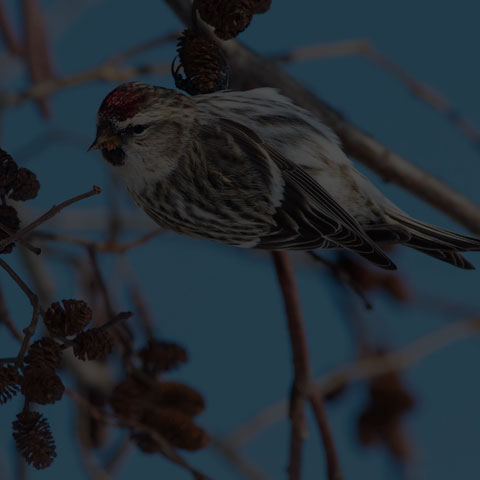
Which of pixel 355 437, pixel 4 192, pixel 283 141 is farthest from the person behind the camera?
pixel 355 437

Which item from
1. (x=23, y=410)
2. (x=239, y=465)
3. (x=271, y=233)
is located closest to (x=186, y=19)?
(x=271, y=233)

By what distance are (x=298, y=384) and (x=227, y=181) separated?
18.0 inches

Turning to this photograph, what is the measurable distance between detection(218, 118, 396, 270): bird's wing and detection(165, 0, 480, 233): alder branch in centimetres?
15

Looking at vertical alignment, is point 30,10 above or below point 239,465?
above

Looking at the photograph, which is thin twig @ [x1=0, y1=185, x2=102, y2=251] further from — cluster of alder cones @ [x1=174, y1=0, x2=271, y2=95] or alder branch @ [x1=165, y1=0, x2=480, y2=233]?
alder branch @ [x1=165, y1=0, x2=480, y2=233]

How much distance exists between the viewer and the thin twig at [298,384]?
5.39ft

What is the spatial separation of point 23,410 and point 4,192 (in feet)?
1.20

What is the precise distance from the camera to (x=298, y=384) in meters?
1.76

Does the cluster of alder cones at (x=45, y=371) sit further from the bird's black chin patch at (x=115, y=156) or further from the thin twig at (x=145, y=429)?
the bird's black chin patch at (x=115, y=156)

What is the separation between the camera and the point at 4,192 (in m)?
1.38

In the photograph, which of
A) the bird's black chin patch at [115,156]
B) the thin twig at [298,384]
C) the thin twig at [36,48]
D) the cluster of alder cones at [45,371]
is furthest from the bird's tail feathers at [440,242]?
the thin twig at [36,48]

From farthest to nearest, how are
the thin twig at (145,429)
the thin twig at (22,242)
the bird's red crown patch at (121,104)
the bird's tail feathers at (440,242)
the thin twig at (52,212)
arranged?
the bird's tail feathers at (440,242)
the bird's red crown patch at (121,104)
the thin twig at (145,429)
the thin twig at (22,242)
the thin twig at (52,212)

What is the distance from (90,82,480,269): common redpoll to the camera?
1729mm

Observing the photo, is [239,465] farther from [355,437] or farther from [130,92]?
[130,92]
